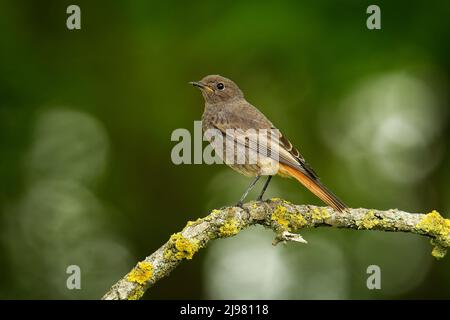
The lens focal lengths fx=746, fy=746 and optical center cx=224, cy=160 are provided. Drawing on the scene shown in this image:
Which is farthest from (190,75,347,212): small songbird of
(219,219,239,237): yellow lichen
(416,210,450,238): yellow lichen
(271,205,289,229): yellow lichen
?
(416,210,450,238): yellow lichen

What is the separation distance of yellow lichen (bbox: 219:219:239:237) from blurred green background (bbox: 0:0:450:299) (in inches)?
140

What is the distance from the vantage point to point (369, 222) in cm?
649

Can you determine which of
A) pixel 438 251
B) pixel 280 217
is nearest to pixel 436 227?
pixel 438 251

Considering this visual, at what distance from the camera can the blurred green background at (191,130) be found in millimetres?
9891

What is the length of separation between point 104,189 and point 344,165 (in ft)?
10.8

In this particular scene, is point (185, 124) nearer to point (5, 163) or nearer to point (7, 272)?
point (5, 163)

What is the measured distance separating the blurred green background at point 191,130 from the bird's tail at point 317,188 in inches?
93.6

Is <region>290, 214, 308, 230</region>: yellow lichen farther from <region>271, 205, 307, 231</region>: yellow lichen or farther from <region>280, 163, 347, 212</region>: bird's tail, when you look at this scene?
<region>280, 163, 347, 212</region>: bird's tail

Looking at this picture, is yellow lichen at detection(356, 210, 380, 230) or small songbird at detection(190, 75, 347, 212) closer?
yellow lichen at detection(356, 210, 380, 230)

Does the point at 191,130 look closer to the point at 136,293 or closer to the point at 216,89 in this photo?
the point at 216,89

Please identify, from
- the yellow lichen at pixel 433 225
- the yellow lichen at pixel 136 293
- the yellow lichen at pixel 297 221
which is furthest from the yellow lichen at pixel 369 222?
the yellow lichen at pixel 136 293

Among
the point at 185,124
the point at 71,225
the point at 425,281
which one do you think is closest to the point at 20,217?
the point at 71,225

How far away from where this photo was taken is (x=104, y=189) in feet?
33.3

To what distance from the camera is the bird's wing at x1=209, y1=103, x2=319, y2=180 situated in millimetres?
7535
